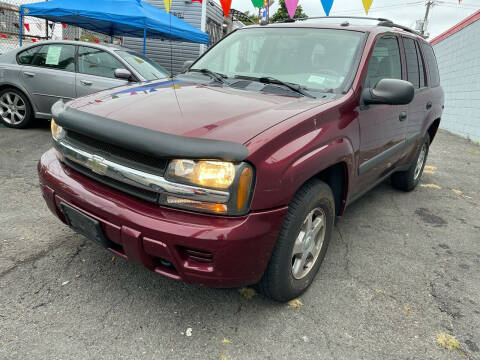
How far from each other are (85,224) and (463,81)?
11.6 metres

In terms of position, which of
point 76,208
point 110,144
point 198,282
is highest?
point 110,144

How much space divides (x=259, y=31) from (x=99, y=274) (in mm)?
2397

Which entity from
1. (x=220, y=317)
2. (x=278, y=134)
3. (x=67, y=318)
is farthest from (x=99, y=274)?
(x=278, y=134)

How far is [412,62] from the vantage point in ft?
12.5

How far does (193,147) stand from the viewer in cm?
171

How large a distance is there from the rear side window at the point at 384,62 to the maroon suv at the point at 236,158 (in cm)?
2

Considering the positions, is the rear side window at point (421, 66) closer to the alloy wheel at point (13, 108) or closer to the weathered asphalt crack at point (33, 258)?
the weathered asphalt crack at point (33, 258)

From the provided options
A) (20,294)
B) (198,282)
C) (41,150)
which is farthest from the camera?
(41,150)

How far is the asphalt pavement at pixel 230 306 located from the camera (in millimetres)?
1971

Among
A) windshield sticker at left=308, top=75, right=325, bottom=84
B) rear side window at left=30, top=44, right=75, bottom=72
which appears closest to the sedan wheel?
rear side window at left=30, top=44, right=75, bottom=72

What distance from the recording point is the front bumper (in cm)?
174

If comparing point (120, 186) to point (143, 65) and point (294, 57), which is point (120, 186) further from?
point (143, 65)

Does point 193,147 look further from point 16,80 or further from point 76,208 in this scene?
point 16,80

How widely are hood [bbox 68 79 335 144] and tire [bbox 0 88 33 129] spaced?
169 inches
